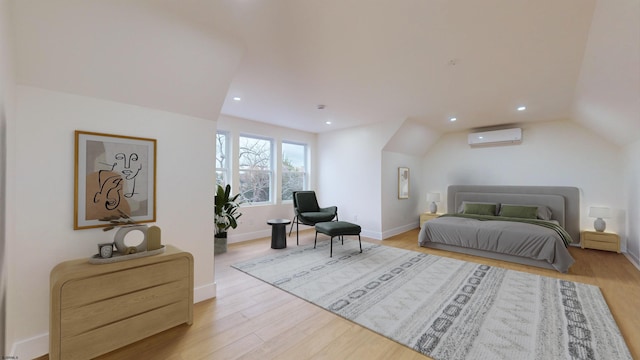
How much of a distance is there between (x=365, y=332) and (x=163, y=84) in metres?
2.67

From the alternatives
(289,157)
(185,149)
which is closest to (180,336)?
(185,149)

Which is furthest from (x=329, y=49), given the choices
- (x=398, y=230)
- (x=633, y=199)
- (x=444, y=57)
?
(x=633, y=199)

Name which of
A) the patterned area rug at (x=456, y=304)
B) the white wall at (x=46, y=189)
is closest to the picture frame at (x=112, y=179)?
the white wall at (x=46, y=189)

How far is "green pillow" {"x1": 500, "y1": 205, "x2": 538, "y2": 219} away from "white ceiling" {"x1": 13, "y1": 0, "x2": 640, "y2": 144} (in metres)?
1.86

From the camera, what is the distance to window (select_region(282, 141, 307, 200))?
19.2 ft

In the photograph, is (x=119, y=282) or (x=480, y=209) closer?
(x=119, y=282)

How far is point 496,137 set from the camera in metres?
5.28

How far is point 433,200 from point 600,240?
110 inches

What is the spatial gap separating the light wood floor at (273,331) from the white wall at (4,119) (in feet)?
2.43

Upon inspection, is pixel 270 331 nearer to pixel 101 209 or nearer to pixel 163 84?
pixel 101 209

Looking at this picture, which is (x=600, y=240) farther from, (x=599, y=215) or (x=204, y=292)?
(x=204, y=292)

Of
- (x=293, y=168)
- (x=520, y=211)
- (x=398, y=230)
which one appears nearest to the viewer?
(x=520, y=211)

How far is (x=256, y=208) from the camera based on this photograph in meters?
5.23

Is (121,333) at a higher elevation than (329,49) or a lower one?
lower
